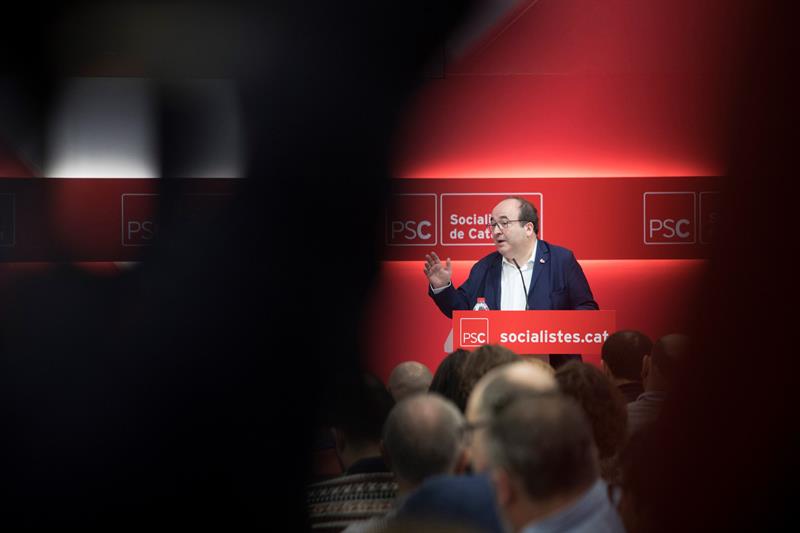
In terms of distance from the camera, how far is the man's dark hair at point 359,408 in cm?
255

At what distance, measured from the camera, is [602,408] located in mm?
2334

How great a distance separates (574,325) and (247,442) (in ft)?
5.56

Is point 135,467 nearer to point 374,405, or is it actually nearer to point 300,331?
point 374,405

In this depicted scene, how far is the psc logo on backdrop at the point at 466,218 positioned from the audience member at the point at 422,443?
4.57 meters

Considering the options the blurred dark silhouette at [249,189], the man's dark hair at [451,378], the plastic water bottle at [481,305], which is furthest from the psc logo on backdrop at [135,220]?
the man's dark hair at [451,378]

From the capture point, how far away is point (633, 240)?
647cm

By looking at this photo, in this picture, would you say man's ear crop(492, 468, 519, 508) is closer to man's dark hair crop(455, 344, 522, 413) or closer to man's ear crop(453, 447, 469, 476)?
man's ear crop(453, 447, 469, 476)

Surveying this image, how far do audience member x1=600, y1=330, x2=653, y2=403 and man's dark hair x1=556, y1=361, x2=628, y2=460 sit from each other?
127 cm

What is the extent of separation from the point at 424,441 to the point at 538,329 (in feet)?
10.6

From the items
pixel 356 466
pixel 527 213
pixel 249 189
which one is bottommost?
pixel 356 466

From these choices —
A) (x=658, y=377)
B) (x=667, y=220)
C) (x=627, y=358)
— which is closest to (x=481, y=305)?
(x=667, y=220)

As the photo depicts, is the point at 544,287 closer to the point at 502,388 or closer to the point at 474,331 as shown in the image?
the point at 474,331

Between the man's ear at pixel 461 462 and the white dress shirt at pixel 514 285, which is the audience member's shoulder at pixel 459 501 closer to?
the man's ear at pixel 461 462

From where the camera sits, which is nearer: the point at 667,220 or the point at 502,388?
the point at 502,388
